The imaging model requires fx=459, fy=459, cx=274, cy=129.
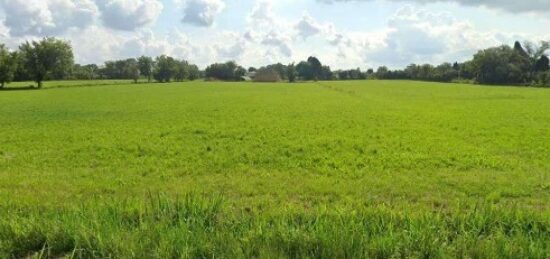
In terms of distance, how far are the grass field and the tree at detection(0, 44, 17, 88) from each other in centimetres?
6856

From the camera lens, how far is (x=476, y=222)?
6.28 meters

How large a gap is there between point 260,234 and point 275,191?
4.86 meters

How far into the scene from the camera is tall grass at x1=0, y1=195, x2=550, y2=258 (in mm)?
5266

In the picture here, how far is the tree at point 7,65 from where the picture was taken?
84.1m

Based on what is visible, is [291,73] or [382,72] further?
[291,73]

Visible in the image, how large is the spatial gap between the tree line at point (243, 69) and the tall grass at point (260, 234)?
91618mm

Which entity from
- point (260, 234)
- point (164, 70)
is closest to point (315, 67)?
point (164, 70)

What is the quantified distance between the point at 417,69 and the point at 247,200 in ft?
523

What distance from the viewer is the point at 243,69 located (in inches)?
7215

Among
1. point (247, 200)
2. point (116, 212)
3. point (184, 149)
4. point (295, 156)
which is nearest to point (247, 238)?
point (116, 212)

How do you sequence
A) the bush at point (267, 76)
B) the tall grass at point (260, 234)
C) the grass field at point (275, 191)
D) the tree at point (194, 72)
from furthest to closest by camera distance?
the tree at point (194, 72) → the bush at point (267, 76) → the grass field at point (275, 191) → the tall grass at point (260, 234)

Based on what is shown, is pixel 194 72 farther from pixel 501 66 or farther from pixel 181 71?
pixel 501 66

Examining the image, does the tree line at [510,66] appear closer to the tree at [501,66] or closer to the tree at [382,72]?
the tree at [501,66]

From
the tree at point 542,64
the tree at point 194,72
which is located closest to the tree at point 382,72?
the tree at point 542,64
